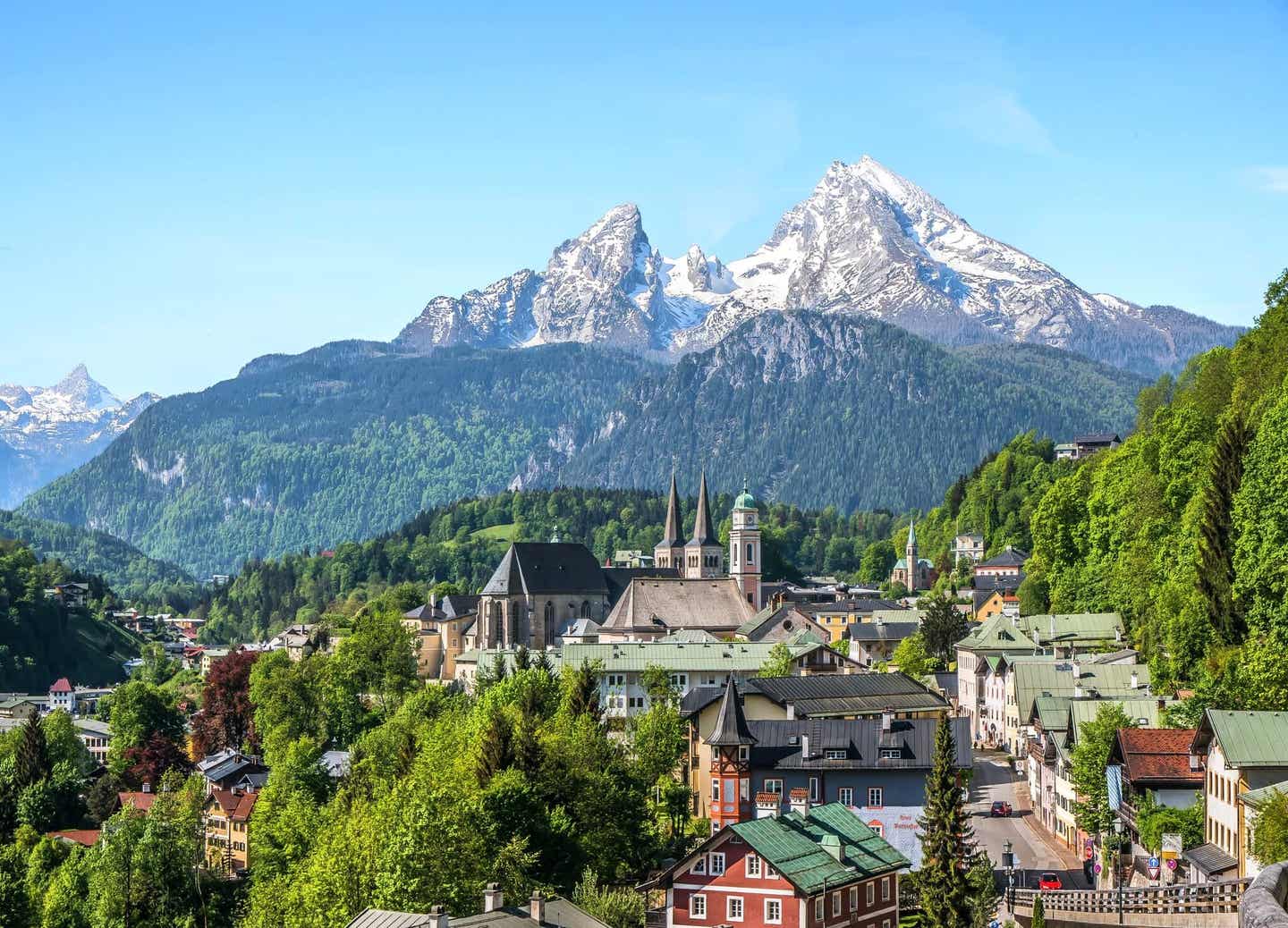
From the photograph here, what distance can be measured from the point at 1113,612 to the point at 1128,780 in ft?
175

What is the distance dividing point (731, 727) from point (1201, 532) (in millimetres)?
23724

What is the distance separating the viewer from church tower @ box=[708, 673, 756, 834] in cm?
8606

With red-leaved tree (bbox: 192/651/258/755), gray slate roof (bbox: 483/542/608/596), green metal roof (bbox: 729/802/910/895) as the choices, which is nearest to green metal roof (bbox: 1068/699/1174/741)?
green metal roof (bbox: 729/802/910/895)

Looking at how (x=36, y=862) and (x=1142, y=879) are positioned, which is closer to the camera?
(x=1142, y=879)

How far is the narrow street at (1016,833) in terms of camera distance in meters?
70.5

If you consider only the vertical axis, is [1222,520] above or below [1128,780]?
above

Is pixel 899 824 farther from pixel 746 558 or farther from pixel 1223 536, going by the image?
pixel 746 558

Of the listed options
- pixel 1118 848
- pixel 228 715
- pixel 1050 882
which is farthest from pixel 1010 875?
pixel 228 715

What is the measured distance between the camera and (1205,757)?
208 feet

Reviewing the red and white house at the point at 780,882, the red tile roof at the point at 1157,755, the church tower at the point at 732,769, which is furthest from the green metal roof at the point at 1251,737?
the church tower at the point at 732,769

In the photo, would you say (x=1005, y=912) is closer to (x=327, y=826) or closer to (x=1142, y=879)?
(x=1142, y=879)

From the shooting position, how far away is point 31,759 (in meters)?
135

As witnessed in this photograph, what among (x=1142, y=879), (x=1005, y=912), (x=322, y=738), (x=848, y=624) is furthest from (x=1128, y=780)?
(x=848, y=624)

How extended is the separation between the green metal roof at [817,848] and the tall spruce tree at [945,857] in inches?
122
